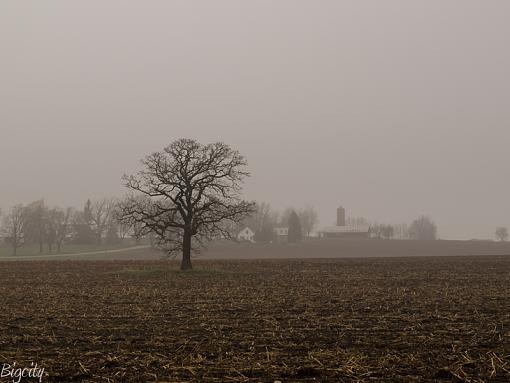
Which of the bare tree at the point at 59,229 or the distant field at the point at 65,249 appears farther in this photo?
the bare tree at the point at 59,229

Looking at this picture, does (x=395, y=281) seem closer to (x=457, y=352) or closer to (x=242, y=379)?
(x=457, y=352)

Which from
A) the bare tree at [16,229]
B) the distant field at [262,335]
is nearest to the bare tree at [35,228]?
the bare tree at [16,229]

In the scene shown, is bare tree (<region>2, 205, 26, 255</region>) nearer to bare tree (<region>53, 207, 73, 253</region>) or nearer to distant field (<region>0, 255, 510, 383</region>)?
bare tree (<region>53, 207, 73, 253</region>)

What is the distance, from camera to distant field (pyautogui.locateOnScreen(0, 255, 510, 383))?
30.8 ft

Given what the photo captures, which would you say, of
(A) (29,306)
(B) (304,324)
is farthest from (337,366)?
(A) (29,306)

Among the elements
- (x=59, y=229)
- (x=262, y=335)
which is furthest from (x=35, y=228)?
(x=262, y=335)

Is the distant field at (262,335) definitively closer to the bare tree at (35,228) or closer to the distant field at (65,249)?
the bare tree at (35,228)

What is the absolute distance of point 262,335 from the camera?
1306 cm

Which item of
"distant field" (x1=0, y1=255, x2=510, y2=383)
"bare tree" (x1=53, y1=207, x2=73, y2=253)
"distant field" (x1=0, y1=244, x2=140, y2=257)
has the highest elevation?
"bare tree" (x1=53, y1=207, x2=73, y2=253)

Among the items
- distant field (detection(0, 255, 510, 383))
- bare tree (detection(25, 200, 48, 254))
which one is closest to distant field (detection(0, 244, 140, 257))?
bare tree (detection(25, 200, 48, 254))

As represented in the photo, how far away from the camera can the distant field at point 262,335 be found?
9383mm

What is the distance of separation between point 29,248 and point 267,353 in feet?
431

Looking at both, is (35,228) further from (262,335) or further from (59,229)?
(262,335)

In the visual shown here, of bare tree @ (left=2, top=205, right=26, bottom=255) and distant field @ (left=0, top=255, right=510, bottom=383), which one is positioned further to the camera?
bare tree @ (left=2, top=205, right=26, bottom=255)
